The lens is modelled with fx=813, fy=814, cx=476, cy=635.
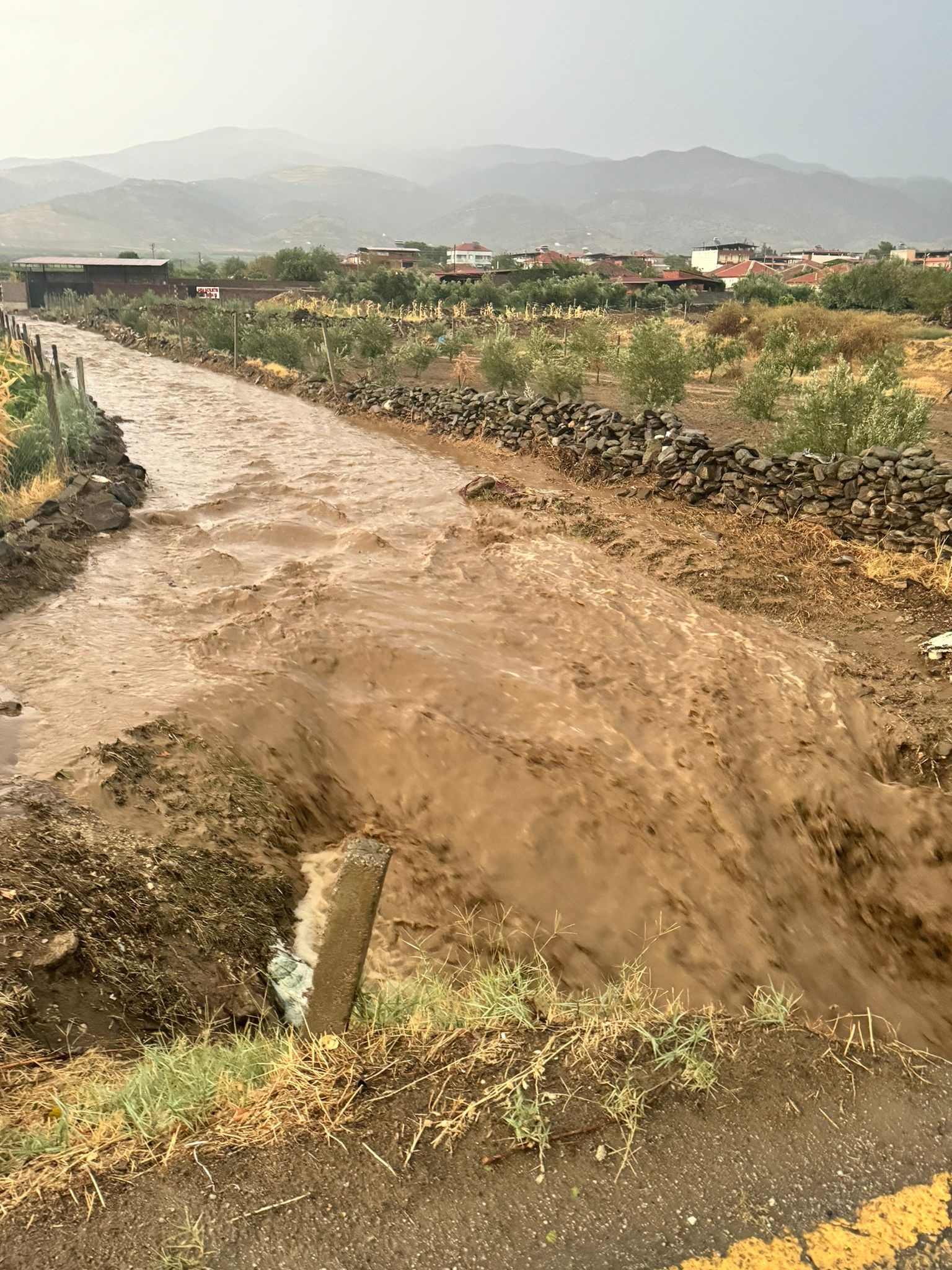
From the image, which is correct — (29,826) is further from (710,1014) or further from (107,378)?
(107,378)

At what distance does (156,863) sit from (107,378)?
93.1 feet

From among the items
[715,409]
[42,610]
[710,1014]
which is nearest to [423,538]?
[42,610]

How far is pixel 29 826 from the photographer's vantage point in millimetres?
4660

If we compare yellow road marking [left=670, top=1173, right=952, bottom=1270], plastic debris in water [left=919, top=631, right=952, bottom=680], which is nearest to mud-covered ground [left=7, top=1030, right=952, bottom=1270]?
yellow road marking [left=670, top=1173, right=952, bottom=1270]

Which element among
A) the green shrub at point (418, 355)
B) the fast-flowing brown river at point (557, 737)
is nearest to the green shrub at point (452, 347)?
the green shrub at point (418, 355)

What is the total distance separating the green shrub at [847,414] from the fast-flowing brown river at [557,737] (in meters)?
5.19

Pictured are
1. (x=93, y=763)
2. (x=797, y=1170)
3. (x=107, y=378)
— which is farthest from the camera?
(x=107, y=378)

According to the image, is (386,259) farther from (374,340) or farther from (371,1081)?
(371,1081)

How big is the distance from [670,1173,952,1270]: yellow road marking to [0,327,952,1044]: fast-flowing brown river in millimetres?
2053

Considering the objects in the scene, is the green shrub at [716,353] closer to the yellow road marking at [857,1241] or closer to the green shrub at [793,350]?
the green shrub at [793,350]

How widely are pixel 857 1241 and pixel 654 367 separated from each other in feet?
59.2

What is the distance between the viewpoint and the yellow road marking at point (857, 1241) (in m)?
2.40

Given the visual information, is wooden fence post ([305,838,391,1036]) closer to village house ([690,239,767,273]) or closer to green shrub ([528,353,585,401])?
green shrub ([528,353,585,401])

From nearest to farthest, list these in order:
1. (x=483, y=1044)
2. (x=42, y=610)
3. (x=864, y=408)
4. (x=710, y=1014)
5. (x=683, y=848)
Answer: (x=483, y=1044) < (x=710, y=1014) < (x=683, y=848) < (x=42, y=610) < (x=864, y=408)
